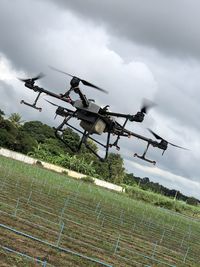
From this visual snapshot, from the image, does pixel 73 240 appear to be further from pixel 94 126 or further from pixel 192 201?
pixel 192 201

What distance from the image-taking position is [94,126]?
19922mm

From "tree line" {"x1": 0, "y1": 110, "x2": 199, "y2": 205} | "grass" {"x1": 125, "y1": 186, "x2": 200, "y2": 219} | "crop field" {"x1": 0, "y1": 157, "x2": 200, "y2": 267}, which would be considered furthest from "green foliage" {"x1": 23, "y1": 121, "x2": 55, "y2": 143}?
"crop field" {"x1": 0, "y1": 157, "x2": 200, "y2": 267}

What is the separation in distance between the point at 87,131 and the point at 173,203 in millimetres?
68995

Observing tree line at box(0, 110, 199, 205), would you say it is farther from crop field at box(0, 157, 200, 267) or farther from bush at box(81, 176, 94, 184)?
crop field at box(0, 157, 200, 267)

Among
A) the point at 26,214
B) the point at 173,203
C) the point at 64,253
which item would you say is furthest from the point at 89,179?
the point at 64,253

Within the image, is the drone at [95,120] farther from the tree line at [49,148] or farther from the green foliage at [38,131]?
the green foliage at [38,131]

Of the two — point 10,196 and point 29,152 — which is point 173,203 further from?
point 10,196

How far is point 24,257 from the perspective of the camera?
56.4 ft

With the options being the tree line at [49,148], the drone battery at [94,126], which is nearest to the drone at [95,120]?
the drone battery at [94,126]

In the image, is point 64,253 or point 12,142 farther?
point 12,142

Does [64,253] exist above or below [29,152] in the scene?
below

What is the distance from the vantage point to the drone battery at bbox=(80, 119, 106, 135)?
65.5ft

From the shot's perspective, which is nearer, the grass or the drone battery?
the drone battery

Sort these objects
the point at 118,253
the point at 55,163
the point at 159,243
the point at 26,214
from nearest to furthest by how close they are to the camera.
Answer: the point at 118,253 → the point at 26,214 → the point at 159,243 → the point at 55,163
